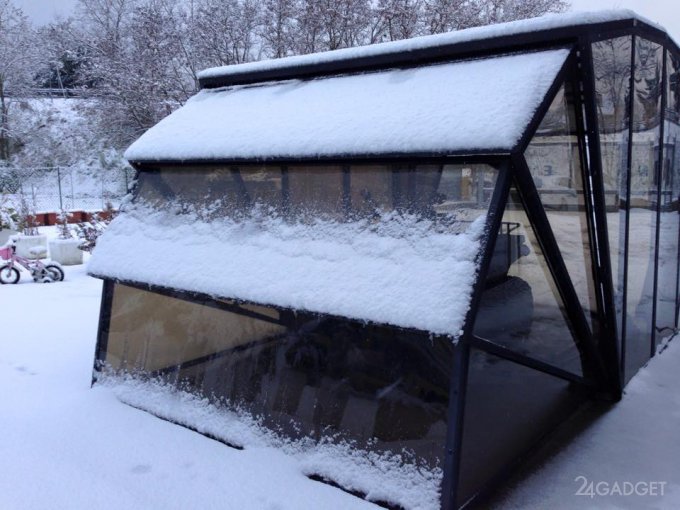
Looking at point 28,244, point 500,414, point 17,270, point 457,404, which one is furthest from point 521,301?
point 28,244

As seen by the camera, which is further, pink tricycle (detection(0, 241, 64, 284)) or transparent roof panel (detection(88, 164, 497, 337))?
pink tricycle (detection(0, 241, 64, 284))

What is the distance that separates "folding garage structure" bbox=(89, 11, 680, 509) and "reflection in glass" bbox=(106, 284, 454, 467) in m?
0.01

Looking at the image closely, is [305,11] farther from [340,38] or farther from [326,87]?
[326,87]

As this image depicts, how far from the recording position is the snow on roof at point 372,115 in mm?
3133

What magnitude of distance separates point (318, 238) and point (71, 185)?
77.4 feet

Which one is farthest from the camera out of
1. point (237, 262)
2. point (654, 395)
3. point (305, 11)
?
point (305, 11)

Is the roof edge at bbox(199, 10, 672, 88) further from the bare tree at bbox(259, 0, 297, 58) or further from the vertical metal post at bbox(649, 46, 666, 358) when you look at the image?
the bare tree at bbox(259, 0, 297, 58)

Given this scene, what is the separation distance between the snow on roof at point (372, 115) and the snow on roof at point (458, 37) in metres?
0.14

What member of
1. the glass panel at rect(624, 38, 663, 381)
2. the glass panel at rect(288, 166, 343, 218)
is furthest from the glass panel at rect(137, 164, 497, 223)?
the glass panel at rect(624, 38, 663, 381)

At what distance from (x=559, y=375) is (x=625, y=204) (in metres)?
1.46

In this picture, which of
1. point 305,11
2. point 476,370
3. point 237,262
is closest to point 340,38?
point 305,11

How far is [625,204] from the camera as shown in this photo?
445 cm

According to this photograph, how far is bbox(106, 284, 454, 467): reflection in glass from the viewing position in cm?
320

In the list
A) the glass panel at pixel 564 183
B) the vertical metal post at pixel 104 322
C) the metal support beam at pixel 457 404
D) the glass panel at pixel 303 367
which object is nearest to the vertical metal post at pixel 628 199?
the glass panel at pixel 564 183
